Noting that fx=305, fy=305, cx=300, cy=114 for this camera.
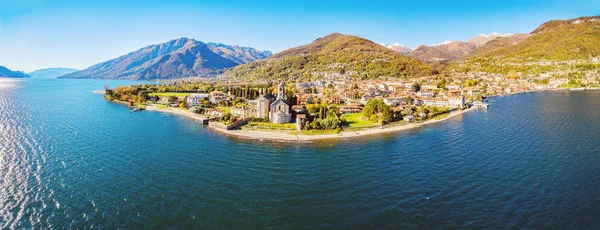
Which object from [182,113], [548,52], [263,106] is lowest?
[182,113]

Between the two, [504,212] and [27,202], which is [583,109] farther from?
[27,202]

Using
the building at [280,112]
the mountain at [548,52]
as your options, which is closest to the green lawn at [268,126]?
the building at [280,112]

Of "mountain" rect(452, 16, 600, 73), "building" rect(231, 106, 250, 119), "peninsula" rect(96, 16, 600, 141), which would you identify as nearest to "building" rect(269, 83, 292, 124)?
"peninsula" rect(96, 16, 600, 141)

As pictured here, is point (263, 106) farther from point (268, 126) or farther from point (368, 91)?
point (368, 91)

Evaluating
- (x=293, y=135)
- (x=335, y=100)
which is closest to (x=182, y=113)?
(x=293, y=135)

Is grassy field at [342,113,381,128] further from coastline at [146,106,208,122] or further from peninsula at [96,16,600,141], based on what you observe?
coastline at [146,106,208,122]

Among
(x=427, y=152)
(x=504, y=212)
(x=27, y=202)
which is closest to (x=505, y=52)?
(x=427, y=152)
